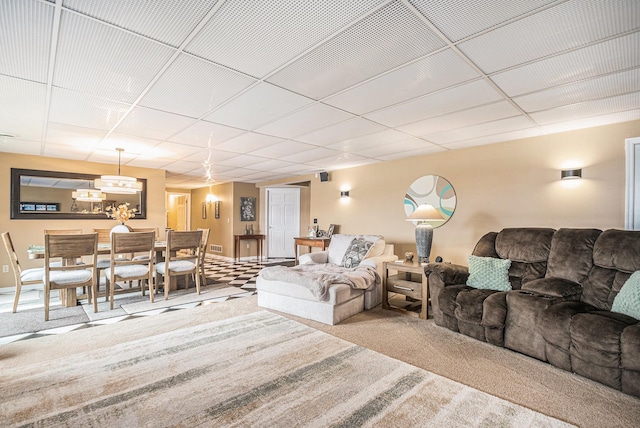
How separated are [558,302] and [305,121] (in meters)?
2.89

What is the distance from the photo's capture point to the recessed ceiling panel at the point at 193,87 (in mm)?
2232

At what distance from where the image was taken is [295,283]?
3523 millimetres

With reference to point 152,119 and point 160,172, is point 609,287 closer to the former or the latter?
point 152,119

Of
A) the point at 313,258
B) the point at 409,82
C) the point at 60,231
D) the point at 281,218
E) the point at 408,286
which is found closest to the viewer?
the point at 409,82

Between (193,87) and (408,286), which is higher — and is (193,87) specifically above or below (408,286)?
above

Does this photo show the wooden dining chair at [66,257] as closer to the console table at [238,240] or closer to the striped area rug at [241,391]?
the striped area rug at [241,391]

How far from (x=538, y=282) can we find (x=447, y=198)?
85.3 inches

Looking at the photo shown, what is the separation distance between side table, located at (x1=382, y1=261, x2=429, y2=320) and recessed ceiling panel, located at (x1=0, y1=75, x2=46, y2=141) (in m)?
3.89

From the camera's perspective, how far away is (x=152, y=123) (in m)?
3.44

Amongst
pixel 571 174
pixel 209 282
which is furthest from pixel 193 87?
pixel 571 174

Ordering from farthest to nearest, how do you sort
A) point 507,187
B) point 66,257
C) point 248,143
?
point 248,143
point 507,187
point 66,257

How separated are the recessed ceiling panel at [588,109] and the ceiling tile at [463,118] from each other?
0.36m

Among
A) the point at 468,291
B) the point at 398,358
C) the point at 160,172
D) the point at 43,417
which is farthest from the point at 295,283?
the point at 160,172

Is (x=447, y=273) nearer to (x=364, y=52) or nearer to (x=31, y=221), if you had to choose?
(x=364, y=52)
